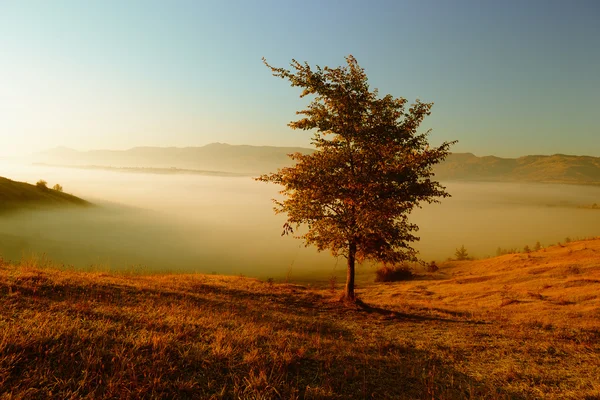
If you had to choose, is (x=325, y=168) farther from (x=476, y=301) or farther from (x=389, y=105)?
(x=476, y=301)

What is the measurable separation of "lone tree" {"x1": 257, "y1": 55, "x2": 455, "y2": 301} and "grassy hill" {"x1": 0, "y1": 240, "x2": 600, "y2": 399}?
4.18 m

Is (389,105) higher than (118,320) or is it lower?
higher

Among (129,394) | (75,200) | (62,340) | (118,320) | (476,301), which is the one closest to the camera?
(129,394)

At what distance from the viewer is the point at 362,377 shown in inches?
245

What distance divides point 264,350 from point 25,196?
64.6 metres

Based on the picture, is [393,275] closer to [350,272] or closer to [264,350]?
[350,272]

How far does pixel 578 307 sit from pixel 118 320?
21.3m

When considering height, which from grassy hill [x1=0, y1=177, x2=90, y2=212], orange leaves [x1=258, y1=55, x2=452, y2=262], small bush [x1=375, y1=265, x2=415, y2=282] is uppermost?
orange leaves [x1=258, y1=55, x2=452, y2=262]

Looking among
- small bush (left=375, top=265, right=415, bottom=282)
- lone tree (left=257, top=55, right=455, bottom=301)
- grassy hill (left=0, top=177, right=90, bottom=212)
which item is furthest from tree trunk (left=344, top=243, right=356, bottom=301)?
grassy hill (left=0, top=177, right=90, bottom=212)

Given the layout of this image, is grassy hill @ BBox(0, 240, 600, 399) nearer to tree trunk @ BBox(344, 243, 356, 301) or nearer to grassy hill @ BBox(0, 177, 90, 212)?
tree trunk @ BBox(344, 243, 356, 301)

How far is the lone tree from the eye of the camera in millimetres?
14633

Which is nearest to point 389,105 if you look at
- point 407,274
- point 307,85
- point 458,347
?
point 307,85

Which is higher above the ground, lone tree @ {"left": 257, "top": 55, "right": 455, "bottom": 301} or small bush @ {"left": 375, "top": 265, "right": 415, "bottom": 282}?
lone tree @ {"left": 257, "top": 55, "right": 455, "bottom": 301}

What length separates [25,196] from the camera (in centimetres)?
5106
